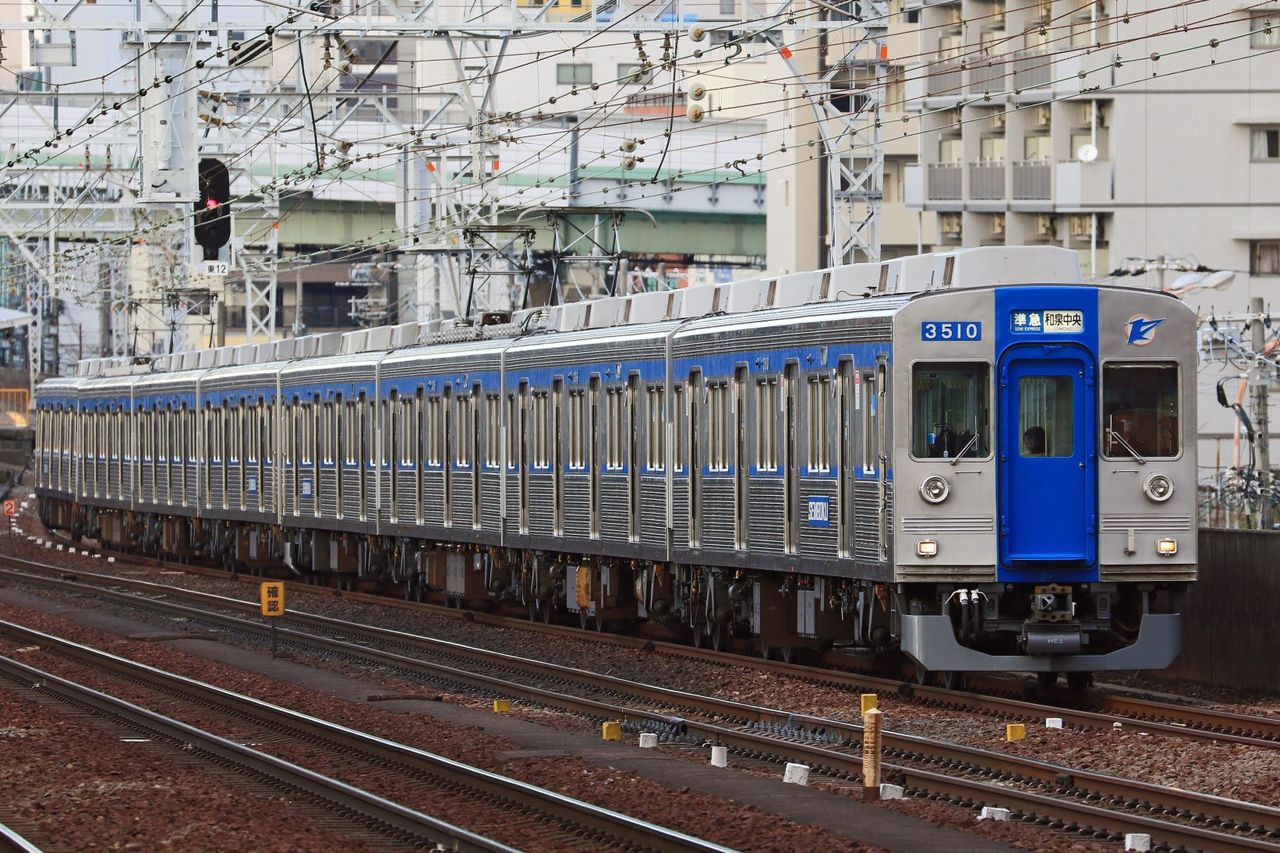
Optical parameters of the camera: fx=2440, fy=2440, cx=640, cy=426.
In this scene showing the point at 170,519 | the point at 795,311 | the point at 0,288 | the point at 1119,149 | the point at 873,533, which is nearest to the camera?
the point at 873,533

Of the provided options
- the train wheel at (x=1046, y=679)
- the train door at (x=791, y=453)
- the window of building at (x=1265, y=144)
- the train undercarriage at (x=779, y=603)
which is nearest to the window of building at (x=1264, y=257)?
the window of building at (x=1265, y=144)

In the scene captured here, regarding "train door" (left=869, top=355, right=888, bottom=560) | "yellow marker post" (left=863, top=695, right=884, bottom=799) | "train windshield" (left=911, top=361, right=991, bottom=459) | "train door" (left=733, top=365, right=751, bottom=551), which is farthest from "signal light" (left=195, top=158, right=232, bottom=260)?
"yellow marker post" (left=863, top=695, right=884, bottom=799)

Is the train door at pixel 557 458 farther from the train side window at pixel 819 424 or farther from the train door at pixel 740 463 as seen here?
the train side window at pixel 819 424

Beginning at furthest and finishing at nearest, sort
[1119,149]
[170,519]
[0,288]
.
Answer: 1. [0,288]
2. [1119,149]
3. [170,519]

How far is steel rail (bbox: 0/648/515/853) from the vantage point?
37.3 ft

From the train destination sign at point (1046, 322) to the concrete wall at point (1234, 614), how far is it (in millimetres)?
2670

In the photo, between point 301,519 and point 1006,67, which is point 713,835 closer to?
point 301,519

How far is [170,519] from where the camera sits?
42.4m

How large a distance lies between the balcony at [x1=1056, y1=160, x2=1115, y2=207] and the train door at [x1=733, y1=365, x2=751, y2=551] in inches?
1136

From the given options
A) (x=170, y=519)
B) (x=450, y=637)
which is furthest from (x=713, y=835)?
(x=170, y=519)

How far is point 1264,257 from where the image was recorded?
47.4 m

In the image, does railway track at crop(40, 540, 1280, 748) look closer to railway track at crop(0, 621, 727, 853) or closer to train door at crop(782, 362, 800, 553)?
train door at crop(782, 362, 800, 553)

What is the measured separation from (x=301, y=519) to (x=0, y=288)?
299 feet

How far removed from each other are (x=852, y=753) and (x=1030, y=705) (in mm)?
1966
